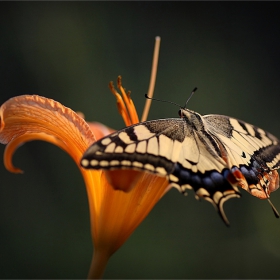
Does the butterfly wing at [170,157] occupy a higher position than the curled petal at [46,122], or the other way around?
the butterfly wing at [170,157]

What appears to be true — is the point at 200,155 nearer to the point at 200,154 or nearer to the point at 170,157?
the point at 200,154

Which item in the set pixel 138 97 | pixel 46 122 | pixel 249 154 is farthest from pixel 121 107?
pixel 138 97

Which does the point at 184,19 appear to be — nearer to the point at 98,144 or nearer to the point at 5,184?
the point at 5,184

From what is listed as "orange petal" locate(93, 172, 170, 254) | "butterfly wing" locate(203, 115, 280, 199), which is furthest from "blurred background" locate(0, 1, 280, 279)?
"orange petal" locate(93, 172, 170, 254)

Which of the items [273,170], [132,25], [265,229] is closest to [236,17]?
[132,25]

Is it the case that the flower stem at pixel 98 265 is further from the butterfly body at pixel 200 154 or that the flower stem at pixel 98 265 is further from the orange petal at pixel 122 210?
the butterfly body at pixel 200 154

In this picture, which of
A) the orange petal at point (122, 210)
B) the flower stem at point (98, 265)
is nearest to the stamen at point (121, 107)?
the orange petal at point (122, 210)

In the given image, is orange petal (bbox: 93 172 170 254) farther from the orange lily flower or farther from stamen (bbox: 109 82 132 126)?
stamen (bbox: 109 82 132 126)
